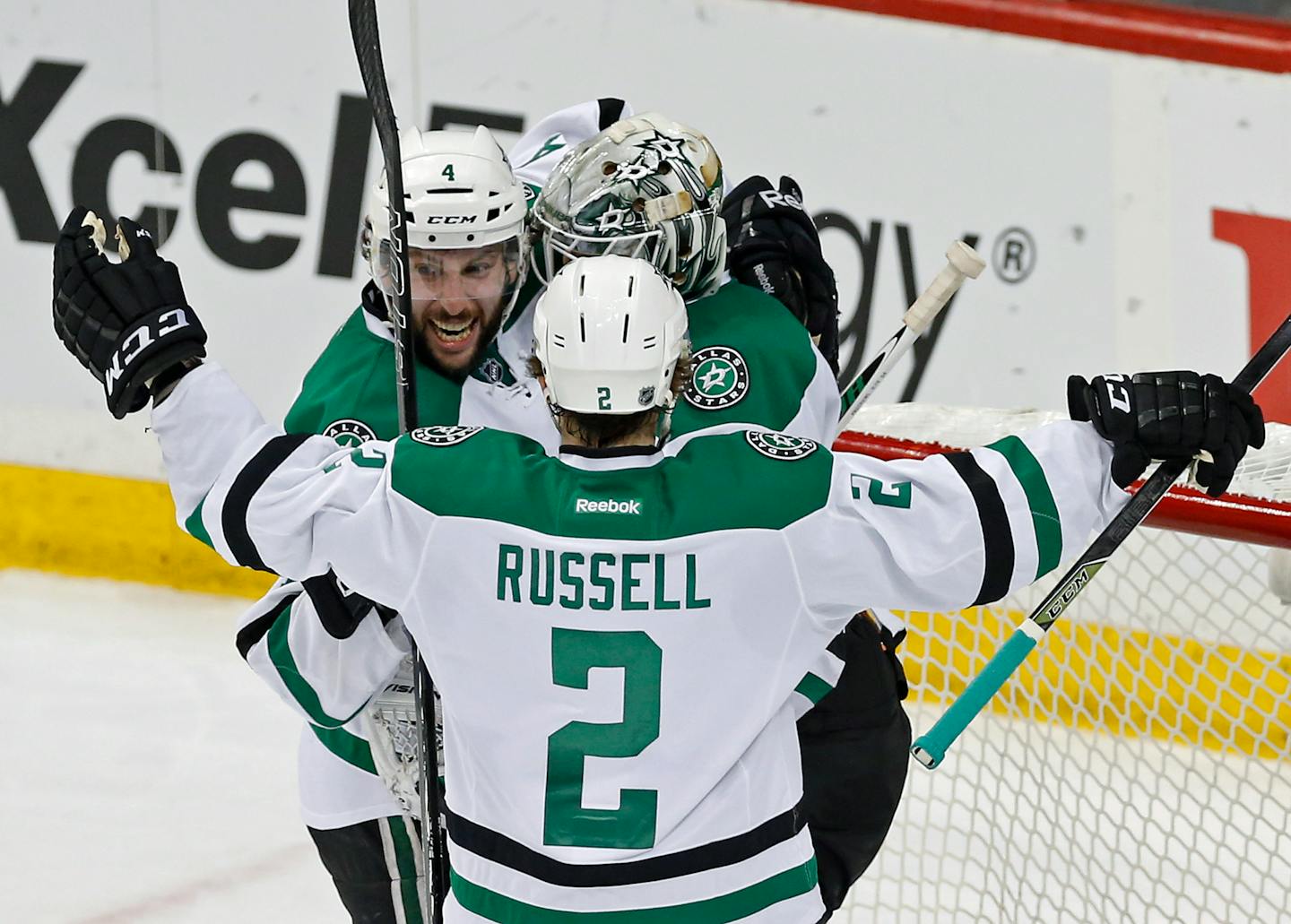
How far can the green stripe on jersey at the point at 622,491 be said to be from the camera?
1680 millimetres

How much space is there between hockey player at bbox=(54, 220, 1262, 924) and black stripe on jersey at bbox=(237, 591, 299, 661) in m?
0.44

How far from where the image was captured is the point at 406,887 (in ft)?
7.76

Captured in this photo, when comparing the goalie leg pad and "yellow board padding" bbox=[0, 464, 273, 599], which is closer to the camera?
the goalie leg pad

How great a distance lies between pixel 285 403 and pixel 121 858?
124 cm

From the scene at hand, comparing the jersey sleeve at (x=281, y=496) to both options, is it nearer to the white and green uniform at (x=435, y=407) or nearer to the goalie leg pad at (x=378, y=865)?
the white and green uniform at (x=435, y=407)

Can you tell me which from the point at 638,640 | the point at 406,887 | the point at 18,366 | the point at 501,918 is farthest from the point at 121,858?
the point at 638,640

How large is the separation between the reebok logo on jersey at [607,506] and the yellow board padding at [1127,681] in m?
1.35

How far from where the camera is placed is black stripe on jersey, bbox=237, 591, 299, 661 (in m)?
2.22

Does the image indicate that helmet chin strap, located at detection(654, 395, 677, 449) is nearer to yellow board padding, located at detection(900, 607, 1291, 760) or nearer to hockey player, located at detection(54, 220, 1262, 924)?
hockey player, located at detection(54, 220, 1262, 924)

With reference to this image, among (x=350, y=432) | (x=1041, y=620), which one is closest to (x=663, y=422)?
(x=350, y=432)

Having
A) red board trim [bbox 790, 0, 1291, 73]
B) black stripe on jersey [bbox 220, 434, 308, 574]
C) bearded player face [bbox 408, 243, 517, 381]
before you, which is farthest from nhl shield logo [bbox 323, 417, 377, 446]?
red board trim [bbox 790, 0, 1291, 73]

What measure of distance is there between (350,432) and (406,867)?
0.62 metres

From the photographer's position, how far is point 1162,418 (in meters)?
1.71

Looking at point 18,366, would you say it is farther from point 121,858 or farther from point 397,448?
point 397,448
